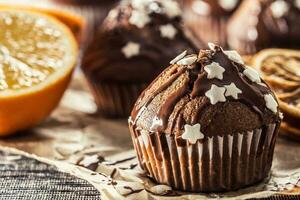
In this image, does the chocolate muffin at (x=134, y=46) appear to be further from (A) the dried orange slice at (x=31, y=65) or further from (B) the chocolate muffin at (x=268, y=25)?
(B) the chocolate muffin at (x=268, y=25)

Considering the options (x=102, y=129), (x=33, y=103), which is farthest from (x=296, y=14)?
(x=33, y=103)

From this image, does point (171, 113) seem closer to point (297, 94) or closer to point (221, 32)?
point (297, 94)

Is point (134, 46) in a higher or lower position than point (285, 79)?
higher

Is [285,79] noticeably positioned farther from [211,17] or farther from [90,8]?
[90,8]

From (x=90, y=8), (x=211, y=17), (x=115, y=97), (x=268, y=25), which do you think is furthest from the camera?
(x=90, y=8)

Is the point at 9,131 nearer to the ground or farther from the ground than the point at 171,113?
nearer to the ground

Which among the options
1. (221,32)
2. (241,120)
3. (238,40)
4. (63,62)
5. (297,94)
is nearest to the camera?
(241,120)

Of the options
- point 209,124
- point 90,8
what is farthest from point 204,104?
point 90,8
